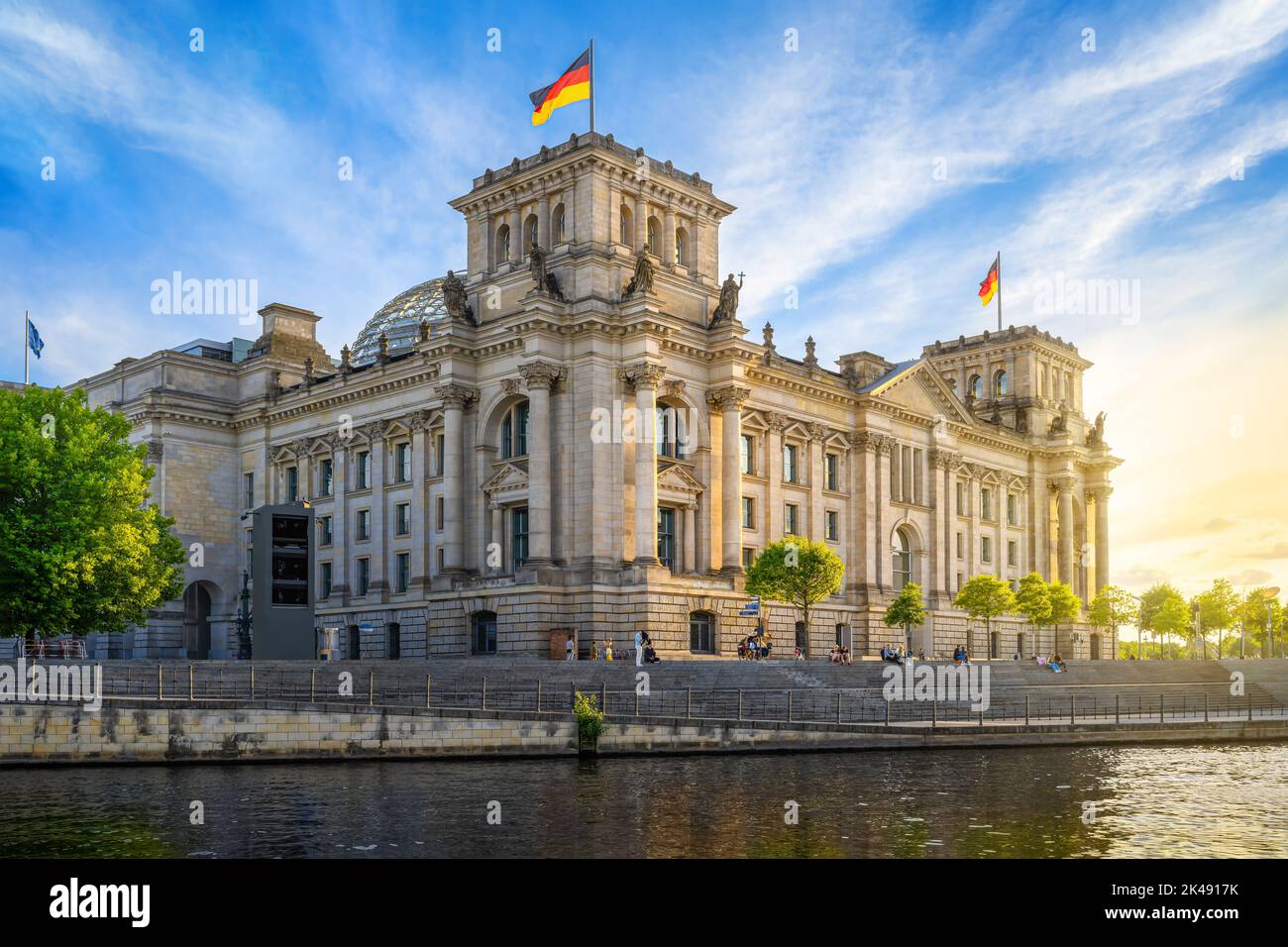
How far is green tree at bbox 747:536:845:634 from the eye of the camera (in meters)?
61.8

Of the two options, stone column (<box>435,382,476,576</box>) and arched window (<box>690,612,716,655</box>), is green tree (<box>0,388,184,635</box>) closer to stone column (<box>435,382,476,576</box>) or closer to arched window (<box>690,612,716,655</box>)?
stone column (<box>435,382,476,576</box>)

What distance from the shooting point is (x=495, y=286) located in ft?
228

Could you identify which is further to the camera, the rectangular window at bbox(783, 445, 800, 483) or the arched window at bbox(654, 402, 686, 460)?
the rectangular window at bbox(783, 445, 800, 483)

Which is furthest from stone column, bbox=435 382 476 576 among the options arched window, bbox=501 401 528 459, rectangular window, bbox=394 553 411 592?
rectangular window, bbox=394 553 411 592

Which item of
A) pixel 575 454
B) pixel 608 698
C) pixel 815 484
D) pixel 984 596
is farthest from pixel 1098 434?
pixel 608 698

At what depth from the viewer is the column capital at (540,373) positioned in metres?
62.8

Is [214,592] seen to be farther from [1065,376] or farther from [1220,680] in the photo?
[1065,376]

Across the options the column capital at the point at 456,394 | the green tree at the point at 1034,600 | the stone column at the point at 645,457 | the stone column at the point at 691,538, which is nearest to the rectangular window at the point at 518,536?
the column capital at the point at 456,394

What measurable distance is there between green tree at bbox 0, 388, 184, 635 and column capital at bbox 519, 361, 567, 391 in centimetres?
1831

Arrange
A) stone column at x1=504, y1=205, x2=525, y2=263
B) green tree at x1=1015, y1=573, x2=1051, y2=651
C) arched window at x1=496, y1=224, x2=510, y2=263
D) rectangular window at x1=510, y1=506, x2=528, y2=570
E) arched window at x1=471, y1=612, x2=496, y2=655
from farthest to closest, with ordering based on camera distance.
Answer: green tree at x1=1015, y1=573, x2=1051, y2=651, arched window at x1=496, y1=224, x2=510, y2=263, stone column at x1=504, y1=205, x2=525, y2=263, rectangular window at x1=510, y1=506, x2=528, y2=570, arched window at x1=471, y1=612, x2=496, y2=655

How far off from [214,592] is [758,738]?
53.1 m

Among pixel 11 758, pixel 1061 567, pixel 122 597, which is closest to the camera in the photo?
pixel 11 758

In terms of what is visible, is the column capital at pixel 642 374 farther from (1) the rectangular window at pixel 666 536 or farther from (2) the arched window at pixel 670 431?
(1) the rectangular window at pixel 666 536

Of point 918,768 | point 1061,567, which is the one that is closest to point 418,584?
point 918,768
